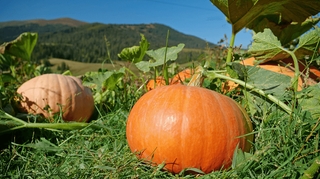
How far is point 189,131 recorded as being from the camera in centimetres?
135

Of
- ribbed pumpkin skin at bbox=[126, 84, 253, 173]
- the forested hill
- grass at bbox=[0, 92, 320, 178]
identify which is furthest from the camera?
the forested hill

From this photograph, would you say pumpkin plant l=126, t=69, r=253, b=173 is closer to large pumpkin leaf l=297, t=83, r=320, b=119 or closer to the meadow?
the meadow

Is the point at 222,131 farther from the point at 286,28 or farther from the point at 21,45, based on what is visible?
the point at 21,45

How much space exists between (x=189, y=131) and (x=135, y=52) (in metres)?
1.11

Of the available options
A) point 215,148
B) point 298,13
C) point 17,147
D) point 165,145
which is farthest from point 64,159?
point 298,13

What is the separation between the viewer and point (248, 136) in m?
1.47

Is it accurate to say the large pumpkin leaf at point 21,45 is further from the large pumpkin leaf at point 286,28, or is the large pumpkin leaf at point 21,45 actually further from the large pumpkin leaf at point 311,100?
the large pumpkin leaf at point 311,100

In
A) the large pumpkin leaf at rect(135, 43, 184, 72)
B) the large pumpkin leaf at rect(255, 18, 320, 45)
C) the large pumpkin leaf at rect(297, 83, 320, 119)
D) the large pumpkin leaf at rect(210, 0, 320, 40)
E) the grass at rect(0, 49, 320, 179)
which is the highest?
the large pumpkin leaf at rect(210, 0, 320, 40)

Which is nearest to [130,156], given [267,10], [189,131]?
[189,131]

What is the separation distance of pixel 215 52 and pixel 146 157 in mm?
1794

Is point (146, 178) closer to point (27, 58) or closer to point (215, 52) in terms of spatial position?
point (215, 52)

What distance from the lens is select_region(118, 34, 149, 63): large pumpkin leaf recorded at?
2.27 m

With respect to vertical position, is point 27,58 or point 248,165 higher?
point 27,58

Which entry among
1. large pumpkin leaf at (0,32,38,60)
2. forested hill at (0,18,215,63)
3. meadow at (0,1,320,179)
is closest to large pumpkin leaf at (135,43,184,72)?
meadow at (0,1,320,179)
